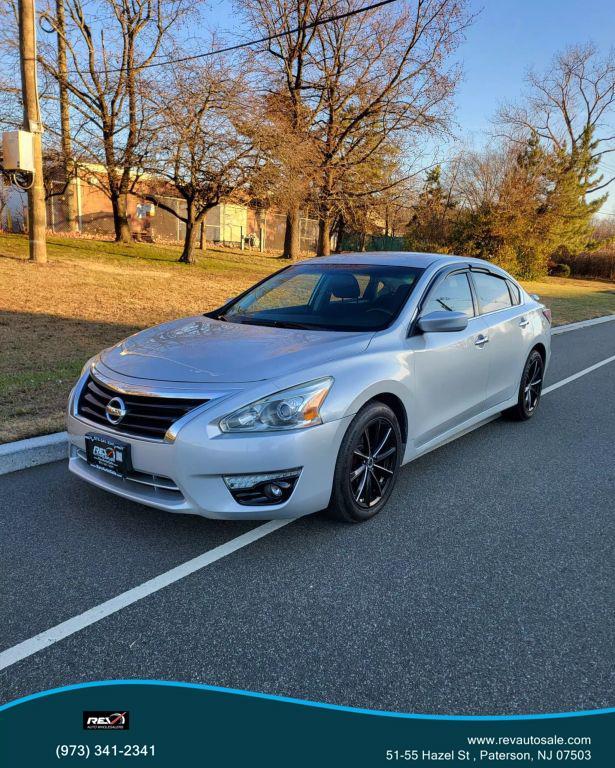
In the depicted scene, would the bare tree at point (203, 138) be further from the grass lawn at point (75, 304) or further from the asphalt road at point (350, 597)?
the asphalt road at point (350, 597)

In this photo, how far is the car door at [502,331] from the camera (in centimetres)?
503

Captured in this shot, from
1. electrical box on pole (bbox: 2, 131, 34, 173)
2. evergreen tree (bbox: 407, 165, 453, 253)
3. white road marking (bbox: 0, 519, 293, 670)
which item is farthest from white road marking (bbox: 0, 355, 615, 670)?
evergreen tree (bbox: 407, 165, 453, 253)

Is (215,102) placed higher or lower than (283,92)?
lower

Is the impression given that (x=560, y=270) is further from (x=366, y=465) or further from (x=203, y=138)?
(x=366, y=465)

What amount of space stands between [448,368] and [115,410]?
2378 mm

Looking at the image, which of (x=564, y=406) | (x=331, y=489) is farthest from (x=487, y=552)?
(x=564, y=406)

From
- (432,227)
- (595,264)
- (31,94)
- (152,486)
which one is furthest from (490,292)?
(595,264)

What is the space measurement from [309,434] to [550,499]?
209cm

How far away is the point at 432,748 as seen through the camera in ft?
6.93

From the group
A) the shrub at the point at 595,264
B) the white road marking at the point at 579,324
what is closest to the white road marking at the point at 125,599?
the white road marking at the point at 579,324

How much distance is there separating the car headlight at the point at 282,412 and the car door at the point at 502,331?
226 cm

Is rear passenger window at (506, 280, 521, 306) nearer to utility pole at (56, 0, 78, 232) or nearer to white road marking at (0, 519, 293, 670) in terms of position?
white road marking at (0, 519, 293, 670)

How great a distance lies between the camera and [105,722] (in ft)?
7.14

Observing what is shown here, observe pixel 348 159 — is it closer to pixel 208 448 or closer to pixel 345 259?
pixel 345 259
